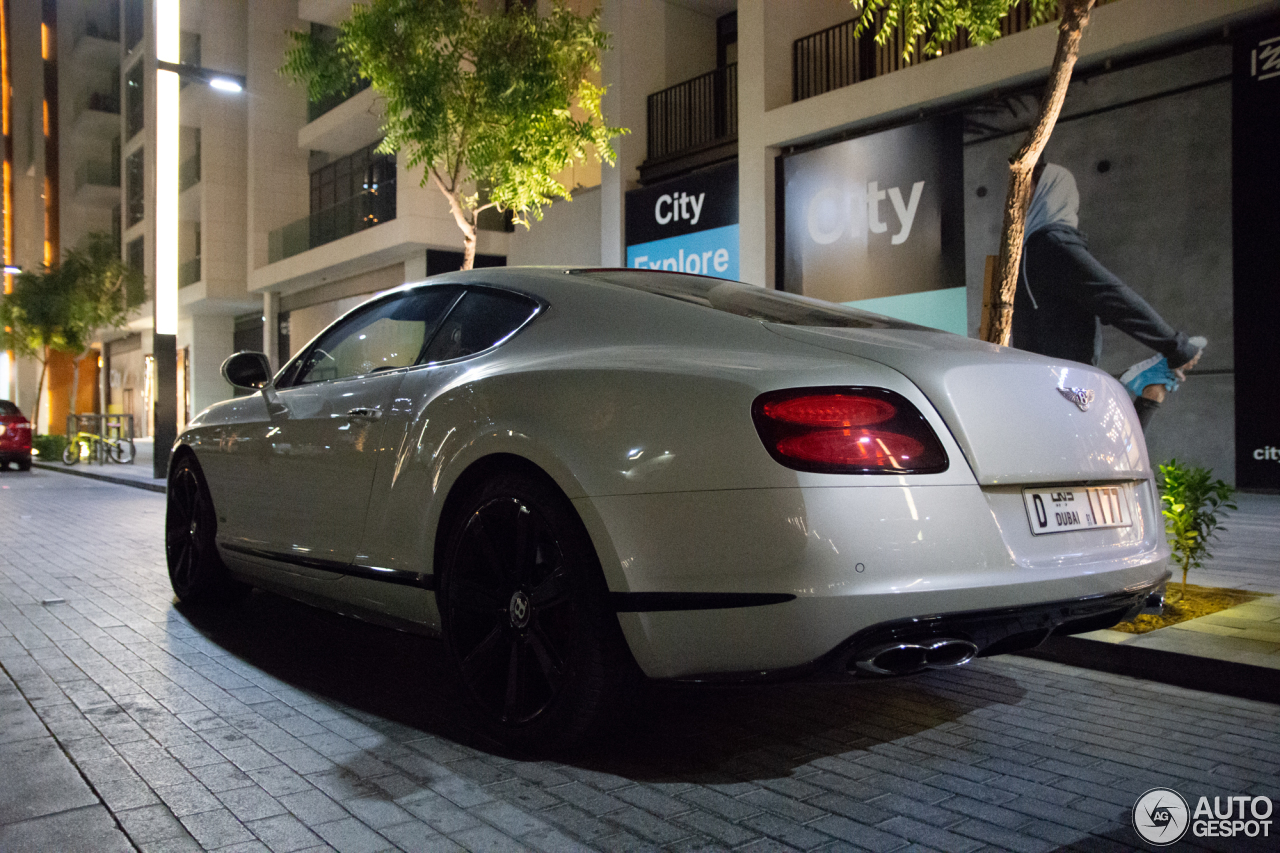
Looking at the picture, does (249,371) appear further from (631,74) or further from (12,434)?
(12,434)

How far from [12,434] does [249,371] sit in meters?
19.2

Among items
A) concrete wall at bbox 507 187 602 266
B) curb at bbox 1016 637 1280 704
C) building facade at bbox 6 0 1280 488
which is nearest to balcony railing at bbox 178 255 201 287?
building facade at bbox 6 0 1280 488

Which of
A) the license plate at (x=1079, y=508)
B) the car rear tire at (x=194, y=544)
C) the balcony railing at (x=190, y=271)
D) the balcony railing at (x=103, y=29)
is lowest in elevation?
the car rear tire at (x=194, y=544)

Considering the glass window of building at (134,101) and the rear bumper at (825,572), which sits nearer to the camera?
the rear bumper at (825,572)

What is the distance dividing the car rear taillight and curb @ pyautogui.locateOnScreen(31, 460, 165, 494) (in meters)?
13.9

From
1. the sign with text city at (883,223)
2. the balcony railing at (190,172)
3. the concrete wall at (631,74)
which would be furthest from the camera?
the balcony railing at (190,172)

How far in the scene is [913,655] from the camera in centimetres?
249

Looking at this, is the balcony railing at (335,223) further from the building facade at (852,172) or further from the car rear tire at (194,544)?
the car rear tire at (194,544)

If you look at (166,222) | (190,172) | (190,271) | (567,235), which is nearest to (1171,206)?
(567,235)

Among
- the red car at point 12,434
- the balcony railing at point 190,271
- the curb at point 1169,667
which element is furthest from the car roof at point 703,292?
the balcony railing at point 190,271

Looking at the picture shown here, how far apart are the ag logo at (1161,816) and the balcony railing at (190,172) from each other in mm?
32319

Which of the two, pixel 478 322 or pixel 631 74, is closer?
pixel 478 322

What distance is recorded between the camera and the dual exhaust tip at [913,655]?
2463 millimetres

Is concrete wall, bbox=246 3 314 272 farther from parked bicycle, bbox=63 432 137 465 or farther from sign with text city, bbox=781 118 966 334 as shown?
sign with text city, bbox=781 118 966 334
